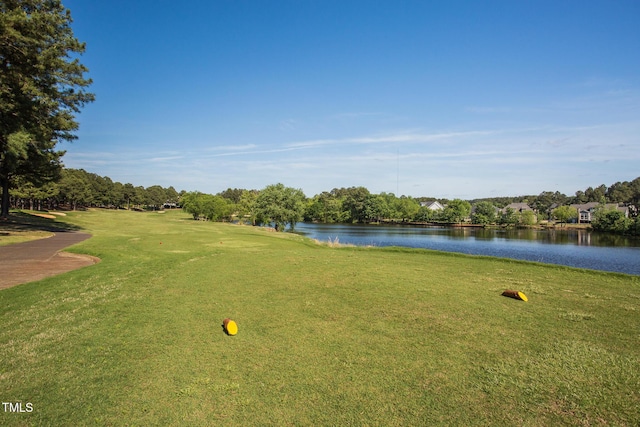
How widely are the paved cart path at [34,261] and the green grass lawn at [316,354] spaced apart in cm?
135

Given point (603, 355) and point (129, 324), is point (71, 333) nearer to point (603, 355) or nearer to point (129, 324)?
point (129, 324)

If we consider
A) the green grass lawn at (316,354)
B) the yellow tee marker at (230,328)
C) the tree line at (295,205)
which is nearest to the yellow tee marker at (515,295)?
the green grass lawn at (316,354)

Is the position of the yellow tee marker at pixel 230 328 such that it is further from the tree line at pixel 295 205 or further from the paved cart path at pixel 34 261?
the tree line at pixel 295 205

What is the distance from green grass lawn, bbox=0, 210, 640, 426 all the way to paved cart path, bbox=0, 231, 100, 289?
135 centimetres

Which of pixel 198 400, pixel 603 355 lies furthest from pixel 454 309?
pixel 198 400

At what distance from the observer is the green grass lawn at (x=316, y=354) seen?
422 cm

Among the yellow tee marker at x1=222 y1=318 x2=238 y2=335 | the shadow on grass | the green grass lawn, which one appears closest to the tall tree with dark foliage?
the shadow on grass

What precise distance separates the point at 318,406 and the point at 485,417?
2017mm

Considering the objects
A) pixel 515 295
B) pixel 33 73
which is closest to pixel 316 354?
pixel 515 295

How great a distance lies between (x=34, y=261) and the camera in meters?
13.4

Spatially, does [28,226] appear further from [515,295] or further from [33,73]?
[515,295]

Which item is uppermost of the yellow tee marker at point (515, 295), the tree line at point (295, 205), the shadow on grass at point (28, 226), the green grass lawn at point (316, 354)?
the tree line at point (295, 205)

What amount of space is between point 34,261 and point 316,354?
13.4m

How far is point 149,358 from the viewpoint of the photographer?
546 centimetres
